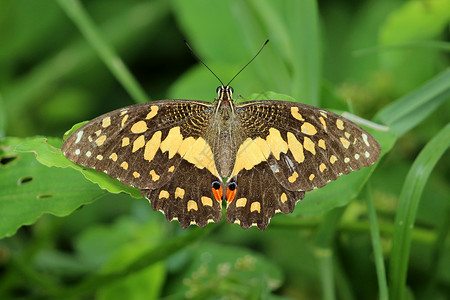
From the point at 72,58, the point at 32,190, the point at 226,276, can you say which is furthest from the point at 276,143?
the point at 72,58

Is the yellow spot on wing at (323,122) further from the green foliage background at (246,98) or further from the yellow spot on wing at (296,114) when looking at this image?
the green foliage background at (246,98)

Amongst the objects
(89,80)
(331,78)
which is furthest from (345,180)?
(89,80)

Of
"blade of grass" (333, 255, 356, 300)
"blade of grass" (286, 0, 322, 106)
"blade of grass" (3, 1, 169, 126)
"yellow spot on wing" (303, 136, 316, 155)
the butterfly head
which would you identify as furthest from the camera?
"blade of grass" (3, 1, 169, 126)

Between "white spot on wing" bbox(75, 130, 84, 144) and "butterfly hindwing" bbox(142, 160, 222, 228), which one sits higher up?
"white spot on wing" bbox(75, 130, 84, 144)

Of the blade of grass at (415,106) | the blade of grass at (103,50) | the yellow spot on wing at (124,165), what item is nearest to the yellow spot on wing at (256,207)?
the yellow spot on wing at (124,165)

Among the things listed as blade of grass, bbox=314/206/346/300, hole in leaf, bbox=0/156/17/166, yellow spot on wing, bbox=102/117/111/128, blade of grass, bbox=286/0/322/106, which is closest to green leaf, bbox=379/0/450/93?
blade of grass, bbox=286/0/322/106

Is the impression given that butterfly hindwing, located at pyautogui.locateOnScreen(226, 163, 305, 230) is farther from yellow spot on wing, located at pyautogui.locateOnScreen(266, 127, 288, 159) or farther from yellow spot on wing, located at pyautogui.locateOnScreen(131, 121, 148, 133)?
yellow spot on wing, located at pyautogui.locateOnScreen(131, 121, 148, 133)

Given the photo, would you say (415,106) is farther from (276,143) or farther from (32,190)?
(32,190)
